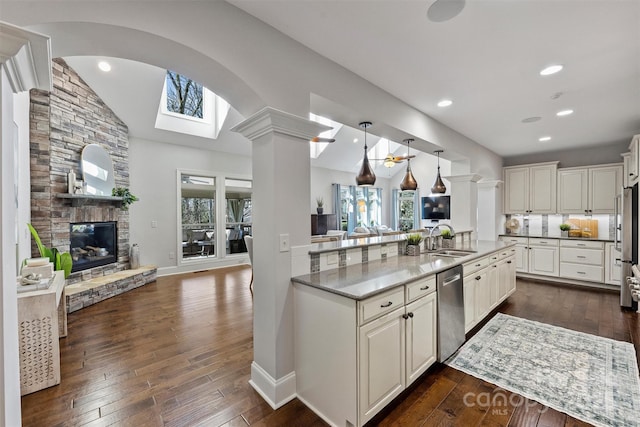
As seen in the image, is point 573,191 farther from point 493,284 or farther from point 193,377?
point 193,377

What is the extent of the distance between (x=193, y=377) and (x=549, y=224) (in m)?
7.25

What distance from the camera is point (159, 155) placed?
223 inches

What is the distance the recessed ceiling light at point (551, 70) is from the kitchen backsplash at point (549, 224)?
4.49 metres

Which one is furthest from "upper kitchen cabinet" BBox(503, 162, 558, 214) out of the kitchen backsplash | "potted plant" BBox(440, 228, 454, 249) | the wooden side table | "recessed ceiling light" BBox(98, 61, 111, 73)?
"recessed ceiling light" BBox(98, 61, 111, 73)

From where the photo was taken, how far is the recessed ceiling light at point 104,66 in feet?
12.9

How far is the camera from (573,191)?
532 cm

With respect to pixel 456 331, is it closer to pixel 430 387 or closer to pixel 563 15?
Result: pixel 430 387

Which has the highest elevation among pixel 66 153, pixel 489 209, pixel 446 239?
pixel 66 153

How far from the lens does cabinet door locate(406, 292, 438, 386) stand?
6.32 ft

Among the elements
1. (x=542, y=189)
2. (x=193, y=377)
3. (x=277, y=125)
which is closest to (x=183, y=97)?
(x=277, y=125)

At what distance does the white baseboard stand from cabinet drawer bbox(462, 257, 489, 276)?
75.0 inches

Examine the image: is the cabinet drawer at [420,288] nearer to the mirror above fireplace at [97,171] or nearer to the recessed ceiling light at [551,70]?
the recessed ceiling light at [551,70]

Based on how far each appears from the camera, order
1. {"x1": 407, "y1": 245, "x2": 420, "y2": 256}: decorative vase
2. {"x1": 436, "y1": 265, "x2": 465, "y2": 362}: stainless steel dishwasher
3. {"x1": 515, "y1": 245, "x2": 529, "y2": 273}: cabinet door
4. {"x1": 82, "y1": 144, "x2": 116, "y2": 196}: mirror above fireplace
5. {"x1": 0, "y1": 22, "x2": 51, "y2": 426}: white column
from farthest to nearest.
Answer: {"x1": 515, "y1": 245, "x2": 529, "y2": 273}: cabinet door, {"x1": 82, "y1": 144, "x2": 116, "y2": 196}: mirror above fireplace, {"x1": 407, "y1": 245, "x2": 420, "y2": 256}: decorative vase, {"x1": 436, "y1": 265, "x2": 465, "y2": 362}: stainless steel dishwasher, {"x1": 0, "y1": 22, "x2": 51, "y2": 426}: white column

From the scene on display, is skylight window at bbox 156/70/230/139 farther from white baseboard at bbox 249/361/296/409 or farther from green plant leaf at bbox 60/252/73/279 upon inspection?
white baseboard at bbox 249/361/296/409
